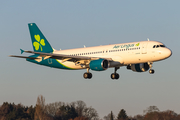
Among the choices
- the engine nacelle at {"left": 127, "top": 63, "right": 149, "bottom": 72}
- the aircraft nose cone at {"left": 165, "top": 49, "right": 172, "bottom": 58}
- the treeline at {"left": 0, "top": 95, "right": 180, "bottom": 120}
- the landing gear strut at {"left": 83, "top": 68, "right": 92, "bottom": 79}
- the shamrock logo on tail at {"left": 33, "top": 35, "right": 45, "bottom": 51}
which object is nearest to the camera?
the aircraft nose cone at {"left": 165, "top": 49, "right": 172, "bottom": 58}

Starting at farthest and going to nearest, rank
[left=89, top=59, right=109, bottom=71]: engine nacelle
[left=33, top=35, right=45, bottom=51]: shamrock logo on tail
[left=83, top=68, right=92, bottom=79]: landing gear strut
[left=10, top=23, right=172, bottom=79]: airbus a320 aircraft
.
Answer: [left=33, top=35, right=45, bottom=51]: shamrock logo on tail → [left=83, top=68, right=92, bottom=79]: landing gear strut → [left=89, top=59, right=109, bottom=71]: engine nacelle → [left=10, top=23, right=172, bottom=79]: airbus a320 aircraft

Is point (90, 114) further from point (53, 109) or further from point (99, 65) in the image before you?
point (99, 65)

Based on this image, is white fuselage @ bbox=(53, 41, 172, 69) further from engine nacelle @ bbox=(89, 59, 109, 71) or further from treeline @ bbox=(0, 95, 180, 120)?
treeline @ bbox=(0, 95, 180, 120)

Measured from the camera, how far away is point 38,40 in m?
78.0

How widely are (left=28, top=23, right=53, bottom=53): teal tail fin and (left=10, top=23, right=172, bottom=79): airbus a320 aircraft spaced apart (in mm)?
2920

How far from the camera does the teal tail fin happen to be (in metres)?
76.8

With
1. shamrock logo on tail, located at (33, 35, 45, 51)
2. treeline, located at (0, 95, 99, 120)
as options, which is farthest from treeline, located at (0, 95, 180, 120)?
shamrock logo on tail, located at (33, 35, 45, 51)

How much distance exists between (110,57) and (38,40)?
19.0 metres

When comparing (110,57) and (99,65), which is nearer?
(99,65)

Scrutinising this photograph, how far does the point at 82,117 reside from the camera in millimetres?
130250

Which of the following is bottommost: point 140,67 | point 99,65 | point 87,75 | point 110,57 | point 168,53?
point 87,75

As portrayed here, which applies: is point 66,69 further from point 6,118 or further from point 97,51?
point 6,118

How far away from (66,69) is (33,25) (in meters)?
12.9

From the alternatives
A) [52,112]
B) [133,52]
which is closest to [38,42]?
[133,52]
